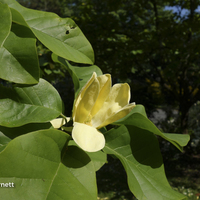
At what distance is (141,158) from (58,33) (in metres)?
0.42

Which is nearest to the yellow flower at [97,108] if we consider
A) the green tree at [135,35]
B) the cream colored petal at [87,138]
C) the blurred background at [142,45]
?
the cream colored petal at [87,138]

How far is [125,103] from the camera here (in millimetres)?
588

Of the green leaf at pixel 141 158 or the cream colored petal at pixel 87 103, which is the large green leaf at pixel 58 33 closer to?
the cream colored petal at pixel 87 103

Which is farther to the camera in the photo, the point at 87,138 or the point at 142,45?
the point at 142,45

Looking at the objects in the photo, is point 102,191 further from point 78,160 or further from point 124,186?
point 78,160

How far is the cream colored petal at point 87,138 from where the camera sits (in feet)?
1.49

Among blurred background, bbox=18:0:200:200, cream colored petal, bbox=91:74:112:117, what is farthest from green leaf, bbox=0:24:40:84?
blurred background, bbox=18:0:200:200

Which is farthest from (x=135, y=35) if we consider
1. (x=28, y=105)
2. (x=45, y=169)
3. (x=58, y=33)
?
(x=45, y=169)

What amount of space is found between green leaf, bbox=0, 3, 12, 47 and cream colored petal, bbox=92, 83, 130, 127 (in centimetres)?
30

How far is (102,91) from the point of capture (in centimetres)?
57

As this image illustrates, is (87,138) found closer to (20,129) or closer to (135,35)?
(20,129)

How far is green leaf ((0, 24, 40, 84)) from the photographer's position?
46 centimetres

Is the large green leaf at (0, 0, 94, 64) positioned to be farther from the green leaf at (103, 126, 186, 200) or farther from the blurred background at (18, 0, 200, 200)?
the blurred background at (18, 0, 200, 200)

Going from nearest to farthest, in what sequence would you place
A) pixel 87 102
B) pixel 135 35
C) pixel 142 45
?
1. pixel 87 102
2. pixel 142 45
3. pixel 135 35
